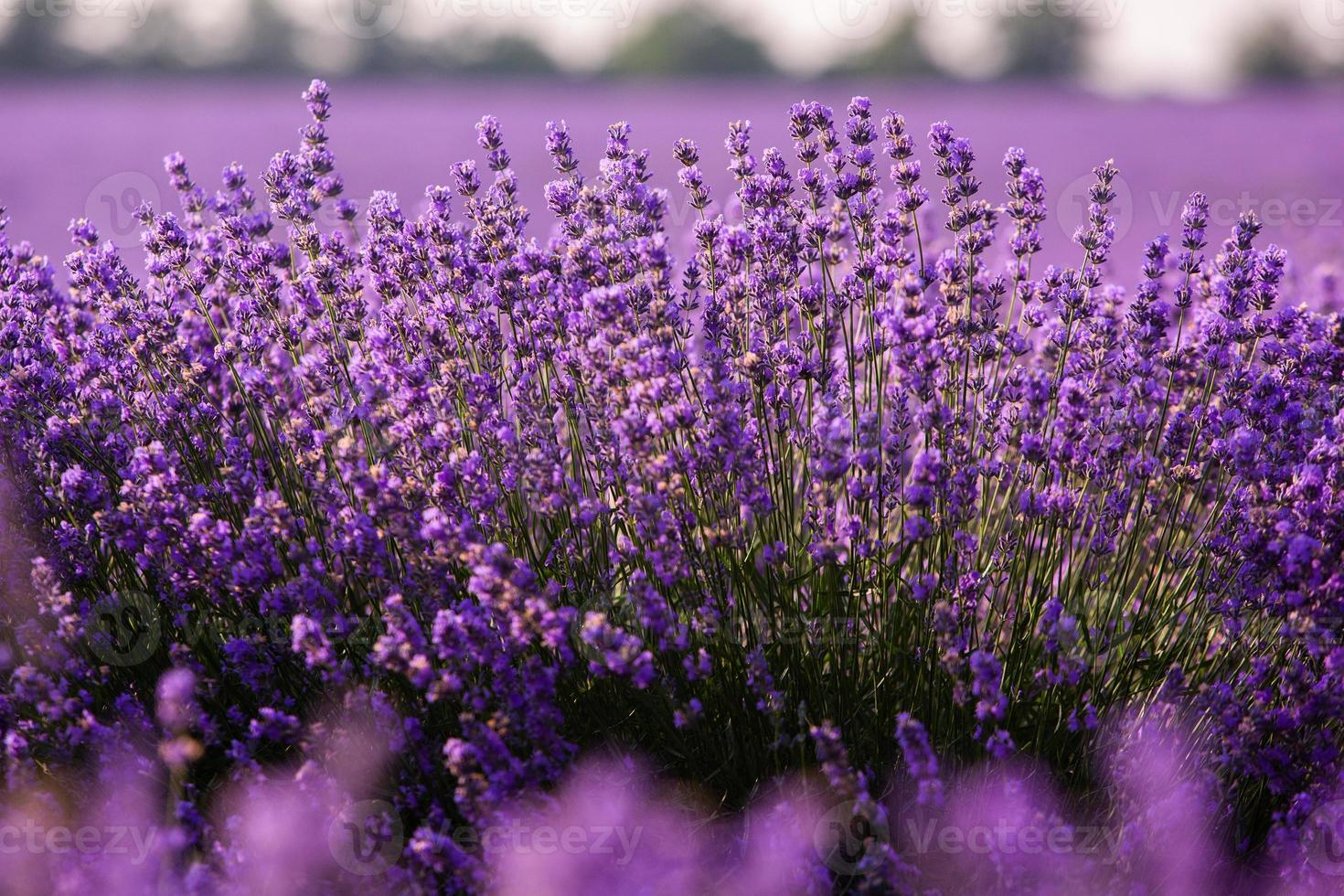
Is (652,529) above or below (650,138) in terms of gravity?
below

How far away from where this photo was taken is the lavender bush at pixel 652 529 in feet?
7.23

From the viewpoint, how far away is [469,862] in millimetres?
1995

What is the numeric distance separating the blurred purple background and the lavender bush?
117 inches

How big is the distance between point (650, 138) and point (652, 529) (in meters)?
9.62

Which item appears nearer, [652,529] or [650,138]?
[652,529]

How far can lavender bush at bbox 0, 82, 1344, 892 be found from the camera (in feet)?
7.23

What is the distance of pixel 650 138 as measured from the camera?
37.5ft

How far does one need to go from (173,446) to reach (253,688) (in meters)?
0.77

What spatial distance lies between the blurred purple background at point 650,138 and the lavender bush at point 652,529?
2.98 m

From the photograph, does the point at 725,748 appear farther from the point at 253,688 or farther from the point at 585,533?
the point at 253,688

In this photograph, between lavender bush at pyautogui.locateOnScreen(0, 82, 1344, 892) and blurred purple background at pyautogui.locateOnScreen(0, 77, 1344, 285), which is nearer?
lavender bush at pyautogui.locateOnScreen(0, 82, 1344, 892)

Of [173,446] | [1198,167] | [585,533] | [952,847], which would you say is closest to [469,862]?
[952,847]

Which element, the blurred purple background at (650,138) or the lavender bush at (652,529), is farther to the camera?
the blurred purple background at (650,138)

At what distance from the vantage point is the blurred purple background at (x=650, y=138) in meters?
8.55
